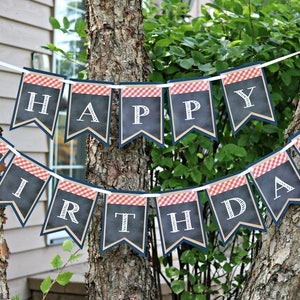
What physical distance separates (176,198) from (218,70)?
2.80 feet

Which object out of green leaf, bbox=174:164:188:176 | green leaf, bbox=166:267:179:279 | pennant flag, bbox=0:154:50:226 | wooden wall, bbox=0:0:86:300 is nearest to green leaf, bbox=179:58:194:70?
green leaf, bbox=174:164:188:176

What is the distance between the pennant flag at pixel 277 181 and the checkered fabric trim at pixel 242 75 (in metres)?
0.36

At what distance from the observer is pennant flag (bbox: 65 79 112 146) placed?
283 centimetres

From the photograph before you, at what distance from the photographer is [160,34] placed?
3.49 metres

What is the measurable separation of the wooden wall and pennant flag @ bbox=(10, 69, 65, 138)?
1938 millimetres

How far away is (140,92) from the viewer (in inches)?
111

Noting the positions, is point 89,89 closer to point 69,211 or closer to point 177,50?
point 69,211

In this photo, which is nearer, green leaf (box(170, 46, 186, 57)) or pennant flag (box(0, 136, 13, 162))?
pennant flag (box(0, 136, 13, 162))

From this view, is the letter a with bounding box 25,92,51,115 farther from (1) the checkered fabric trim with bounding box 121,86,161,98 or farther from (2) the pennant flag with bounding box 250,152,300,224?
(2) the pennant flag with bounding box 250,152,300,224

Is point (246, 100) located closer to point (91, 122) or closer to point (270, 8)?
point (91, 122)

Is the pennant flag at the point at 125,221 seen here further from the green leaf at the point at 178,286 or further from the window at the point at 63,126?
the window at the point at 63,126

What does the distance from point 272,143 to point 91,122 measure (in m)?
1.28

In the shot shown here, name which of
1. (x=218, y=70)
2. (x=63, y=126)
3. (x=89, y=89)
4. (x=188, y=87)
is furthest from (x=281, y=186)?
(x=63, y=126)

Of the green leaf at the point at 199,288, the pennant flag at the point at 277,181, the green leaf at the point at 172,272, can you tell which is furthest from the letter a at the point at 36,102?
the green leaf at the point at 199,288
